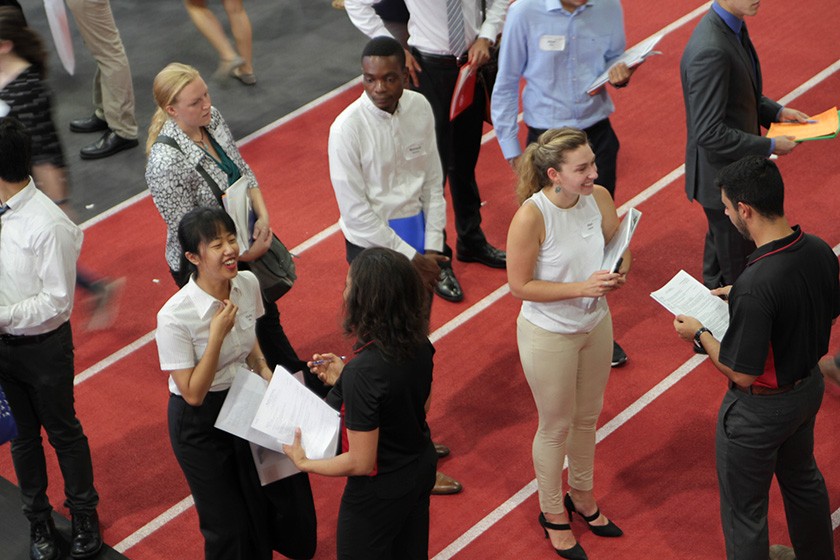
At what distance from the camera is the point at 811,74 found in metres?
9.66

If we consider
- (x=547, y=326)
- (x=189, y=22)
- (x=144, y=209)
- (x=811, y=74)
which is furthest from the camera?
(x=189, y=22)

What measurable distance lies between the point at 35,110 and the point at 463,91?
2.67 meters

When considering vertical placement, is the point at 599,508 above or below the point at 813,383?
below

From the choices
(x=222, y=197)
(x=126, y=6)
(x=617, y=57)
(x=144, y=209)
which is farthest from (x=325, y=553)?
(x=126, y=6)

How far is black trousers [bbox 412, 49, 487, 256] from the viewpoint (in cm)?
732

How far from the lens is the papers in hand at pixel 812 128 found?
6.20 m

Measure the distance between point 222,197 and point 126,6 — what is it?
651cm

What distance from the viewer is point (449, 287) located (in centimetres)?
753

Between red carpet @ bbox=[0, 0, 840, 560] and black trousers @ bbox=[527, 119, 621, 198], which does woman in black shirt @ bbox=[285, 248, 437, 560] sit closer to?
red carpet @ bbox=[0, 0, 840, 560]

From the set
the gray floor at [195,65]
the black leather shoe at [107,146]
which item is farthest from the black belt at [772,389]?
the black leather shoe at [107,146]

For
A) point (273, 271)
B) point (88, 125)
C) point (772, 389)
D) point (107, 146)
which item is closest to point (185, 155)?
point (273, 271)

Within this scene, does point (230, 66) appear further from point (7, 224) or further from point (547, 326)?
point (547, 326)

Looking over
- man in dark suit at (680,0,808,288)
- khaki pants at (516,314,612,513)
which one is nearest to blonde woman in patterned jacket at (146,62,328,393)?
khaki pants at (516,314,612,513)

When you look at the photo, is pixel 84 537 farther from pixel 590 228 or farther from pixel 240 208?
pixel 590 228
